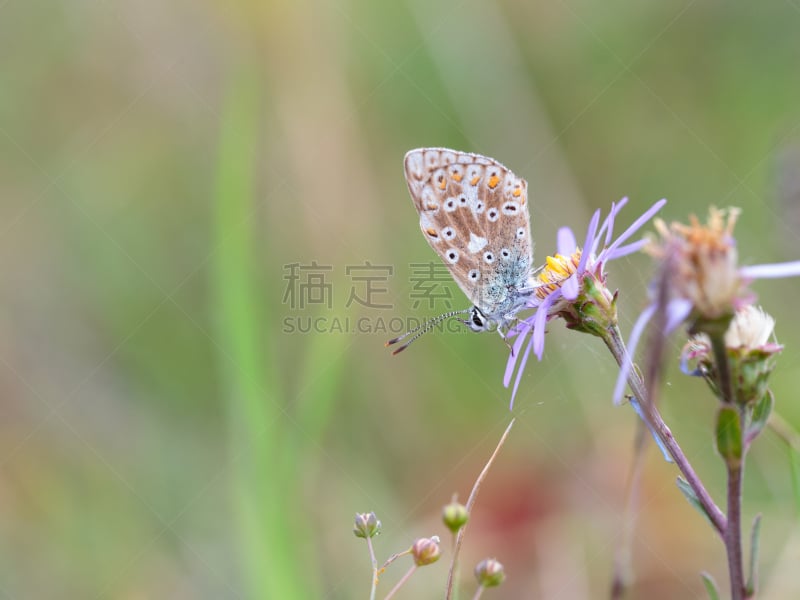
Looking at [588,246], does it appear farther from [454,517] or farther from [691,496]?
[454,517]

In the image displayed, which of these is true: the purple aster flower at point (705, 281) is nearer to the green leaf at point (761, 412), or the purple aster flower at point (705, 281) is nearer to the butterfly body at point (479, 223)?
the green leaf at point (761, 412)

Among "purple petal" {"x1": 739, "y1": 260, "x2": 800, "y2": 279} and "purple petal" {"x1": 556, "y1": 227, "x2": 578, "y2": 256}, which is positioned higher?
"purple petal" {"x1": 556, "y1": 227, "x2": 578, "y2": 256}

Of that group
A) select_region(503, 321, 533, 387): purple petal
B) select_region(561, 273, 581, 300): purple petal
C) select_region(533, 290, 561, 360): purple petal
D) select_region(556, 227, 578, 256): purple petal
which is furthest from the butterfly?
select_region(561, 273, 581, 300): purple petal

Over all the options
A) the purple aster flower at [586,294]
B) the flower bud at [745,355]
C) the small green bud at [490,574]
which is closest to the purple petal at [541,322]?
the purple aster flower at [586,294]

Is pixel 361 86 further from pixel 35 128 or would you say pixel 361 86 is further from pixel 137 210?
pixel 35 128

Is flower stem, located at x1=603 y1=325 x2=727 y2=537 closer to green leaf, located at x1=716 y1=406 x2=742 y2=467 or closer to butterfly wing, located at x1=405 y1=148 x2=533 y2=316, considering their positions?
green leaf, located at x1=716 y1=406 x2=742 y2=467

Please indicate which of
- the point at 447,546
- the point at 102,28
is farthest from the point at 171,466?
the point at 102,28

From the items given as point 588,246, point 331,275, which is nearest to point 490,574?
Answer: point 588,246
